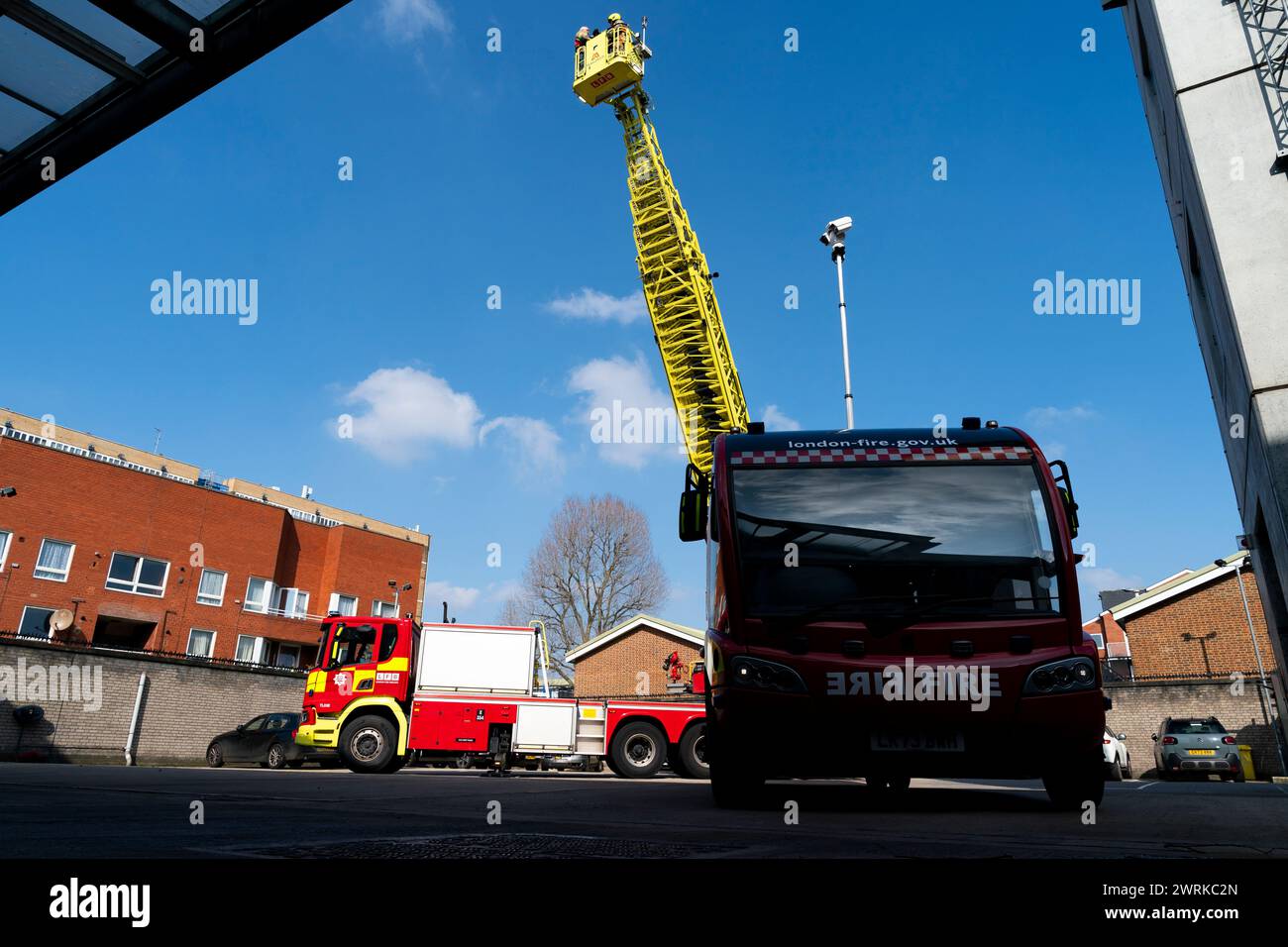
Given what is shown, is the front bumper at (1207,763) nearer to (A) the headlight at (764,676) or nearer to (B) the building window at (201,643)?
(A) the headlight at (764,676)

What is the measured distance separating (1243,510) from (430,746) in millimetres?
16047

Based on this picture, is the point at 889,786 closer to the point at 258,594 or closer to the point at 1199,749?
the point at 1199,749

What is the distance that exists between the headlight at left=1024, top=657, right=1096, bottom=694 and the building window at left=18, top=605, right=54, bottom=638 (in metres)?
32.2

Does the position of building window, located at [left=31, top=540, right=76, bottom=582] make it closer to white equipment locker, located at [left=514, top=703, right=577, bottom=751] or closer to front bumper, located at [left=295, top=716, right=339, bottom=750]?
front bumper, located at [left=295, top=716, right=339, bottom=750]

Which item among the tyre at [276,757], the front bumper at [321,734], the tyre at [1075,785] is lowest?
the tyre at [276,757]

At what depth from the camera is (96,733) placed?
73.1 feet

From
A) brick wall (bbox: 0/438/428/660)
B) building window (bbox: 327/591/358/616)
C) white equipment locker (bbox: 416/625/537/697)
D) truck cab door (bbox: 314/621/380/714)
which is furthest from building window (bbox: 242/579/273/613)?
white equipment locker (bbox: 416/625/537/697)

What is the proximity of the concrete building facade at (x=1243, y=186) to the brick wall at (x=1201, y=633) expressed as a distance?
2080 centimetres

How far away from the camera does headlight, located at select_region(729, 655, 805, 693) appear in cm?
534

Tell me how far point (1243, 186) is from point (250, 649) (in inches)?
1455

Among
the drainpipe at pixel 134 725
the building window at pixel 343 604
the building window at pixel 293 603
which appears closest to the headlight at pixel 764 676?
the drainpipe at pixel 134 725

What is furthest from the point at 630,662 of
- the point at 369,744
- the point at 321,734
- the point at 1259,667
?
the point at 1259,667

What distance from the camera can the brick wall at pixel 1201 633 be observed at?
29062 millimetres

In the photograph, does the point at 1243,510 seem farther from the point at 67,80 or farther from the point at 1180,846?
the point at 67,80
